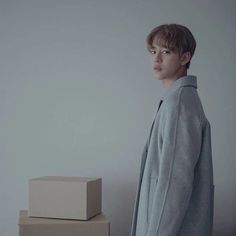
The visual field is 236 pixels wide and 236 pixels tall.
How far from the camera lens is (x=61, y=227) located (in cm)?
159

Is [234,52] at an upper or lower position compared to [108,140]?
upper

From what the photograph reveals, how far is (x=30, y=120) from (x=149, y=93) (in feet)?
2.31

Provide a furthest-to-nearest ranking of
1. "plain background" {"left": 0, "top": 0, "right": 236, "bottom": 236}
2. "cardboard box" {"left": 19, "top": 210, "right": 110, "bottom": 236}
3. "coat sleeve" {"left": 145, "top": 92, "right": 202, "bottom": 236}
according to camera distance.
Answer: "plain background" {"left": 0, "top": 0, "right": 236, "bottom": 236}
"cardboard box" {"left": 19, "top": 210, "right": 110, "bottom": 236}
"coat sleeve" {"left": 145, "top": 92, "right": 202, "bottom": 236}

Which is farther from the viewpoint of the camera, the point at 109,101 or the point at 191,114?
the point at 109,101

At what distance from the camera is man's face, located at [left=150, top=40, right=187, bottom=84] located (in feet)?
4.18

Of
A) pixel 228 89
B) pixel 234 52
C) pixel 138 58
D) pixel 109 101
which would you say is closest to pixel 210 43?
pixel 234 52

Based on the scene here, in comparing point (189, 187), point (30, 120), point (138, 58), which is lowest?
point (189, 187)

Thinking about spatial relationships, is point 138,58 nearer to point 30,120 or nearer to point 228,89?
point 228,89

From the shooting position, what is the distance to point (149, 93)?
212cm

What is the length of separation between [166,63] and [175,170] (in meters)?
0.39

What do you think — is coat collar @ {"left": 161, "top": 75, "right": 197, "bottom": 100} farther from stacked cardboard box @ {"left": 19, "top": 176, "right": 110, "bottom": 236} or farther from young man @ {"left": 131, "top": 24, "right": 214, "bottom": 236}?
stacked cardboard box @ {"left": 19, "top": 176, "right": 110, "bottom": 236}

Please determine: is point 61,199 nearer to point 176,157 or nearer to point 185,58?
point 176,157

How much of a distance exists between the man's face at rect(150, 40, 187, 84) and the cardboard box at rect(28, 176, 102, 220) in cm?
63

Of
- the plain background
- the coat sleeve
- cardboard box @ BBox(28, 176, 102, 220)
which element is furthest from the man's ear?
the plain background
